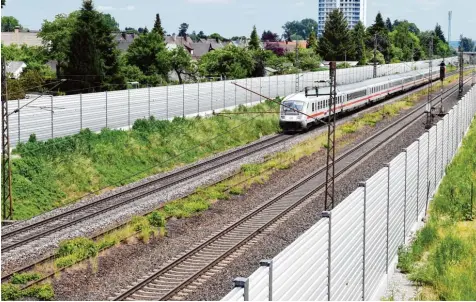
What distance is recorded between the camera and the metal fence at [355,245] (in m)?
8.45

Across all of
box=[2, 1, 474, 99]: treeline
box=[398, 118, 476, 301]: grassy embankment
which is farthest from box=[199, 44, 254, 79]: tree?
box=[398, 118, 476, 301]: grassy embankment

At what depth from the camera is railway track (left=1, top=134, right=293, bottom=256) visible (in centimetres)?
2247

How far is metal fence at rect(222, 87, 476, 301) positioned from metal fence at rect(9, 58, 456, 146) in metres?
20.8

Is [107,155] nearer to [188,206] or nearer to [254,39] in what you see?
[188,206]

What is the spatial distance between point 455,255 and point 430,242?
71.5 inches

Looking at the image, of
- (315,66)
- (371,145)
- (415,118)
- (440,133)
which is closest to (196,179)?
(440,133)

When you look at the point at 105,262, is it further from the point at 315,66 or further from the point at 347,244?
the point at 315,66

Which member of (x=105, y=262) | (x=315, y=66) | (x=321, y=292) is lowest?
(x=105, y=262)

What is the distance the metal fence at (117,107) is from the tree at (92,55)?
9.05 meters

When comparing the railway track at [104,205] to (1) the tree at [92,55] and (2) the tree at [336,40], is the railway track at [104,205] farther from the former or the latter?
(2) the tree at [336,40]

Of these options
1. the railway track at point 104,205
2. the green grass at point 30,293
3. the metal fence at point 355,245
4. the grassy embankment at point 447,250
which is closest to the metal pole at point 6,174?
the railway track at point 104,205

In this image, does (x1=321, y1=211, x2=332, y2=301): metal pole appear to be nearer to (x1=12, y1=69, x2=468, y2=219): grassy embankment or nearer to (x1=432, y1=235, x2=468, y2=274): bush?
(x1=432, y1=235, x2=468, y2=274): bush

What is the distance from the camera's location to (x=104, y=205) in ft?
88.7

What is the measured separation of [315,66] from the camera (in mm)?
113062
